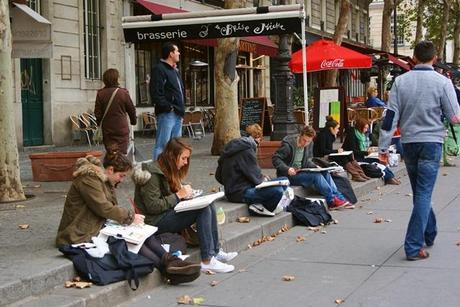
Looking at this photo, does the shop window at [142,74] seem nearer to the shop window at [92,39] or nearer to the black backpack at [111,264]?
the shop window at [92,39]

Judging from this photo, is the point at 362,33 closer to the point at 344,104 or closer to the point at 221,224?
the point at 344,104

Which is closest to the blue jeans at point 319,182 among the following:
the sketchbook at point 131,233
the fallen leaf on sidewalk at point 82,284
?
the sketchbook at point 131,233

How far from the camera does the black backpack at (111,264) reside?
220 inches

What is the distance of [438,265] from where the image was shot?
673 centimetres

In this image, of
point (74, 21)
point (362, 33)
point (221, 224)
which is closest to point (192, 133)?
point (74, 21)

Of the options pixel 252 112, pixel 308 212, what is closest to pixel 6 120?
pixel 308 212

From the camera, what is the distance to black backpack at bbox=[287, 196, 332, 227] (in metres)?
9.09

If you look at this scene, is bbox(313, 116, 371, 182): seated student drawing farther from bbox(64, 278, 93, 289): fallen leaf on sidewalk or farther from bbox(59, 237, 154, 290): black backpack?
bbox(64, 278, 93, 289): fallen leaf on sidewalk

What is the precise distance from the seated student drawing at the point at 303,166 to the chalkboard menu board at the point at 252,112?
8.79m

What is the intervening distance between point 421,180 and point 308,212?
8.67 ft

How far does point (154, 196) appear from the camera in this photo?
21.4 ft

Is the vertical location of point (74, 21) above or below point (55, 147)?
above

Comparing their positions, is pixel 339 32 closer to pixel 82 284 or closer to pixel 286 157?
pixel 286 157

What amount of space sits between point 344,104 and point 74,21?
7408 mm
